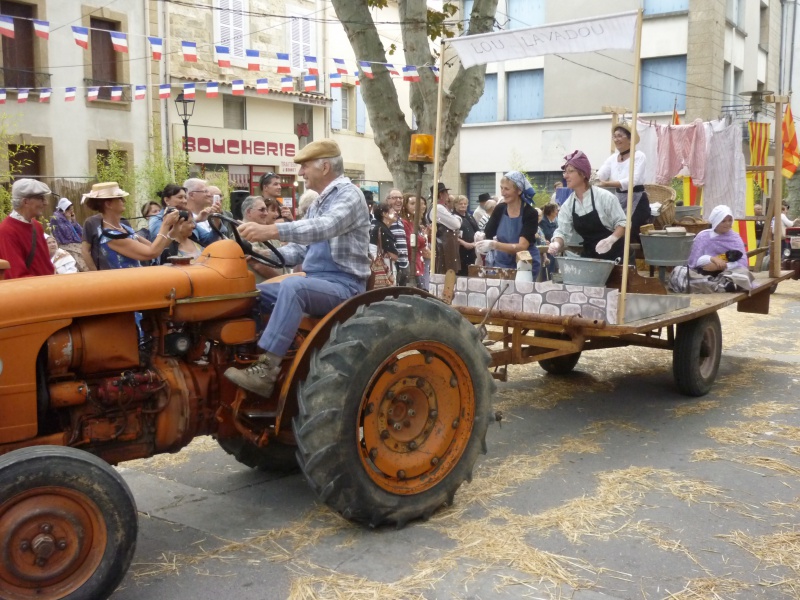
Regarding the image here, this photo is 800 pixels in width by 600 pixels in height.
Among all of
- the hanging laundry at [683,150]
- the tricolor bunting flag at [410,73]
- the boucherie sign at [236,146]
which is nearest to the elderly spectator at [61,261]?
the tricolor bunting flag at [410,73]

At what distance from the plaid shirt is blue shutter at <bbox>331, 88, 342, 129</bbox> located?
2505 cm

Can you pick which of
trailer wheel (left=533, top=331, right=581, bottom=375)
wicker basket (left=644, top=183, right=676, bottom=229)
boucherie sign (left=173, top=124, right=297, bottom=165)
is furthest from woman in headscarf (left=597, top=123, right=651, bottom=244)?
boucherie sign (left=173, top=124, right=297, bottom=165)

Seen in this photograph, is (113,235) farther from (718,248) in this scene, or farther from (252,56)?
(252,56)

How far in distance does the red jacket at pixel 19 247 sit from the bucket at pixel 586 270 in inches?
145

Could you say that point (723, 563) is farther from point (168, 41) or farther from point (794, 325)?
point (168, 41)

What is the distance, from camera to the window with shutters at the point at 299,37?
84.0 feet

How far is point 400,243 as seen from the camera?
9.58 meters

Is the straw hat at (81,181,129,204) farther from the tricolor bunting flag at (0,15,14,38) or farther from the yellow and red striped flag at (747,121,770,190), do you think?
the yellow and red striped flag at (747,121,770,190)

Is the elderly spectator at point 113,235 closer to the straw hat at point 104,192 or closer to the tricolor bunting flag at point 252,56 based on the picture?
the straw hat at point 104,192

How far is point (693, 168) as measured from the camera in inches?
422

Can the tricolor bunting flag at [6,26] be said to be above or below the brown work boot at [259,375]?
above

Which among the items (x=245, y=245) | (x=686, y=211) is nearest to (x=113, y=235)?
(x=245, y=245)

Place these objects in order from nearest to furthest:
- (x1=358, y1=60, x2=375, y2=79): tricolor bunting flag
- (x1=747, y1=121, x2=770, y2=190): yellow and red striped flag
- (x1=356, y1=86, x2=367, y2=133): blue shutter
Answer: (x1=358, y1=60, x2=375, y2=79): tricolor bunting flag → (x1=747, y1=121, x2=770, y2=190): yellow and red striped flag → (x1=356, y1=86, x2=367, y2=133): blue shutter

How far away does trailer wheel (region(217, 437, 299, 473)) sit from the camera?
4532 mm
